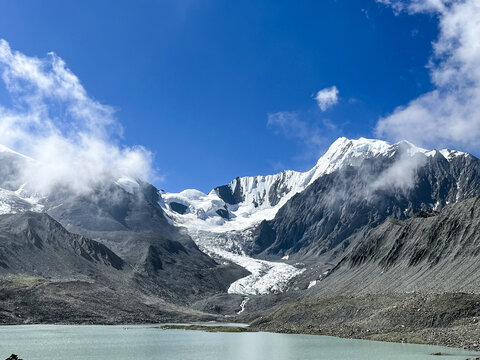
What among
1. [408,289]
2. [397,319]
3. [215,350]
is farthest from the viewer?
[408,289]

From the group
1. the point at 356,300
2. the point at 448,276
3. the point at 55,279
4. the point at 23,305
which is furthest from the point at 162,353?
the point at 55,279

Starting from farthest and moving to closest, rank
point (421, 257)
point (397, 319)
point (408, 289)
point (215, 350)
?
point (421, 257) → point (408, 289) → point (397, 319) → point (215, 350)

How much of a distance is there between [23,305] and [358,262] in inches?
4420

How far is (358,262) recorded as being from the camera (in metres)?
184

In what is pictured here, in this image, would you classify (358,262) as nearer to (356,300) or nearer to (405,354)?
(356,300)

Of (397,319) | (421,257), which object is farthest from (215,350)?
(421,257)

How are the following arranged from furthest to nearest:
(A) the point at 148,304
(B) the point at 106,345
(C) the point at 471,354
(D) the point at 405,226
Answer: (A) the point at 148,304 < (D) the point at 405,226 < (B) the point at 106,345 < (C) the point at 471,354

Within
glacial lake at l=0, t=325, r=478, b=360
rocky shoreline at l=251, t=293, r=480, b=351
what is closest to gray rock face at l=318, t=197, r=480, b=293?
rocky shoreline at l=251, t=293, r=480, b=351

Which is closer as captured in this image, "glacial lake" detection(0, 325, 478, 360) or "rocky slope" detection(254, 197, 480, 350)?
"glacial lake" detection(0, 325, 478, 360)

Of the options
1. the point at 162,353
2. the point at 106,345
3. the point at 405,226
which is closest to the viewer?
the point at 162,353

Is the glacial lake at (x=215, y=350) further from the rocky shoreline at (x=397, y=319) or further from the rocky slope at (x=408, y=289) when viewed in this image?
the rocky slope at (x=408, y=289)

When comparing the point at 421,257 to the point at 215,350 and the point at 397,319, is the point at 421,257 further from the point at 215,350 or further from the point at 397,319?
the point at 215,350

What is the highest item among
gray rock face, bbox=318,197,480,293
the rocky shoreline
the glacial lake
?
gray rock face, bbox=318,197,480,293

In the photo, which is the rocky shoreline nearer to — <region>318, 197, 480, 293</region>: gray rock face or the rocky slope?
the rocky slope
